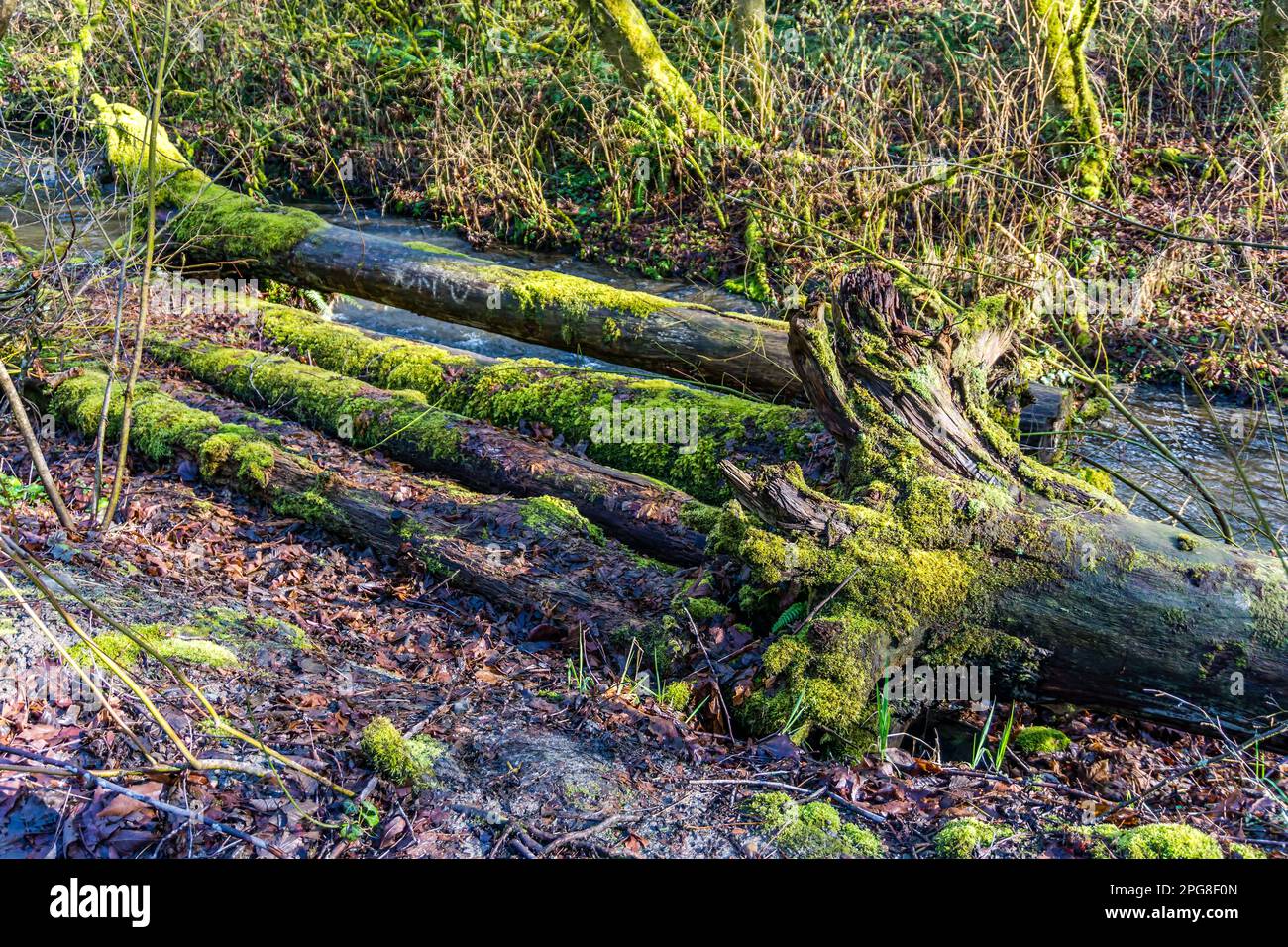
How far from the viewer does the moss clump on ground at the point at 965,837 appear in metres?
2.82

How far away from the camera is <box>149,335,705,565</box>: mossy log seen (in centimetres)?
498

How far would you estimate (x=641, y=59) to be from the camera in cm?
1170

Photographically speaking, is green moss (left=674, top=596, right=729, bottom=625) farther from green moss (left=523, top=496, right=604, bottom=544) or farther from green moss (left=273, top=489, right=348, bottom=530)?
green moss (left=273, top=489, right=348, bottom=530)

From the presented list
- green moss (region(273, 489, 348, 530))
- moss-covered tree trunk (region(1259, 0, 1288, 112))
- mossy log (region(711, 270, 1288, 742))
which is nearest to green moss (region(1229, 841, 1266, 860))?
mossy log (region(711, 270, 1288, 742))

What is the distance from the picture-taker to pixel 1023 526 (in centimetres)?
390

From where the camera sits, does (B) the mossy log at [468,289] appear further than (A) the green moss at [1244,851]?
Yes

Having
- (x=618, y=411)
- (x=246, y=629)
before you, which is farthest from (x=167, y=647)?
(x=618, y=411)

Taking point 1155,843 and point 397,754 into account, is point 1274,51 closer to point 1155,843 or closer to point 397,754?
point 1155,843

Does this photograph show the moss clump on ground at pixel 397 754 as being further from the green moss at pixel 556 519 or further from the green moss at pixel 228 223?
the green moss at pixel 228 223

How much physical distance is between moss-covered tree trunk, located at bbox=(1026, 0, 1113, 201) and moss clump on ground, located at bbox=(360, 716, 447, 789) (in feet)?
30.0

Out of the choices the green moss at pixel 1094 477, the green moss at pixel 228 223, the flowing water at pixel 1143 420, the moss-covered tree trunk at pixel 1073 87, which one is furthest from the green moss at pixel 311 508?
the moss-covered tree trunk at pixel 1073 87

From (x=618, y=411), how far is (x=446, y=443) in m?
1.12
